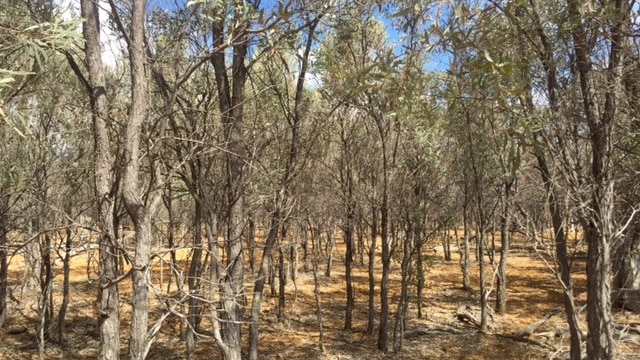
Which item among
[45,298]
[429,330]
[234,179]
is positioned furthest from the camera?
[429,330]

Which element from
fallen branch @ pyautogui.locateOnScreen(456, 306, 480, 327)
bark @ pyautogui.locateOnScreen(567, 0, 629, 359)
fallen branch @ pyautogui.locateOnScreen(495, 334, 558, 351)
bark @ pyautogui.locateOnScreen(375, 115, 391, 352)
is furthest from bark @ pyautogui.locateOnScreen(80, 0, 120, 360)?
fallen branch @ pyautogui.locateOnScreen(456, 306, 480, 327)

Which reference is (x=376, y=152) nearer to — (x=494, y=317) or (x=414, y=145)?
(x=414, y=145)

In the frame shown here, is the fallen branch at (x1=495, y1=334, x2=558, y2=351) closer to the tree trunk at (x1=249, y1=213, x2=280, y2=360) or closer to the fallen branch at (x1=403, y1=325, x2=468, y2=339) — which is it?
the fallen branch at (x1=403, y1=325, x2=468, y2=339)

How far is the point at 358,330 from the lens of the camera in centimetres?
1594

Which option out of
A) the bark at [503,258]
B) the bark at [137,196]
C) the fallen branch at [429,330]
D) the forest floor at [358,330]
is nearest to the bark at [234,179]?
the bark at [137,196]

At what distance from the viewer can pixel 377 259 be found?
31.0 metres

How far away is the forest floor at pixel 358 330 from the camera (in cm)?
1357

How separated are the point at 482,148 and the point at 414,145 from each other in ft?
5.91

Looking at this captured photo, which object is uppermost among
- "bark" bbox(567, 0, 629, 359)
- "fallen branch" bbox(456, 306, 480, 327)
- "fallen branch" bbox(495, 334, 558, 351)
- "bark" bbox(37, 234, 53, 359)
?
"bark" bbox(567, 0, 629, 359)

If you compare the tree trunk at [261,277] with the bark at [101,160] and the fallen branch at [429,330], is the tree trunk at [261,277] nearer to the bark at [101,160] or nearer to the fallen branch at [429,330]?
the bark at [101,160]

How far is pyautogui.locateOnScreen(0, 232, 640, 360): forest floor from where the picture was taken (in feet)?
44.5

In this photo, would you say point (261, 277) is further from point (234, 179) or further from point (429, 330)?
point (429, 330)

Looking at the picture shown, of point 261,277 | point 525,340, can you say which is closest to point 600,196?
point 261,277

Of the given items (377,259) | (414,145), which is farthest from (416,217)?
(377,259)
